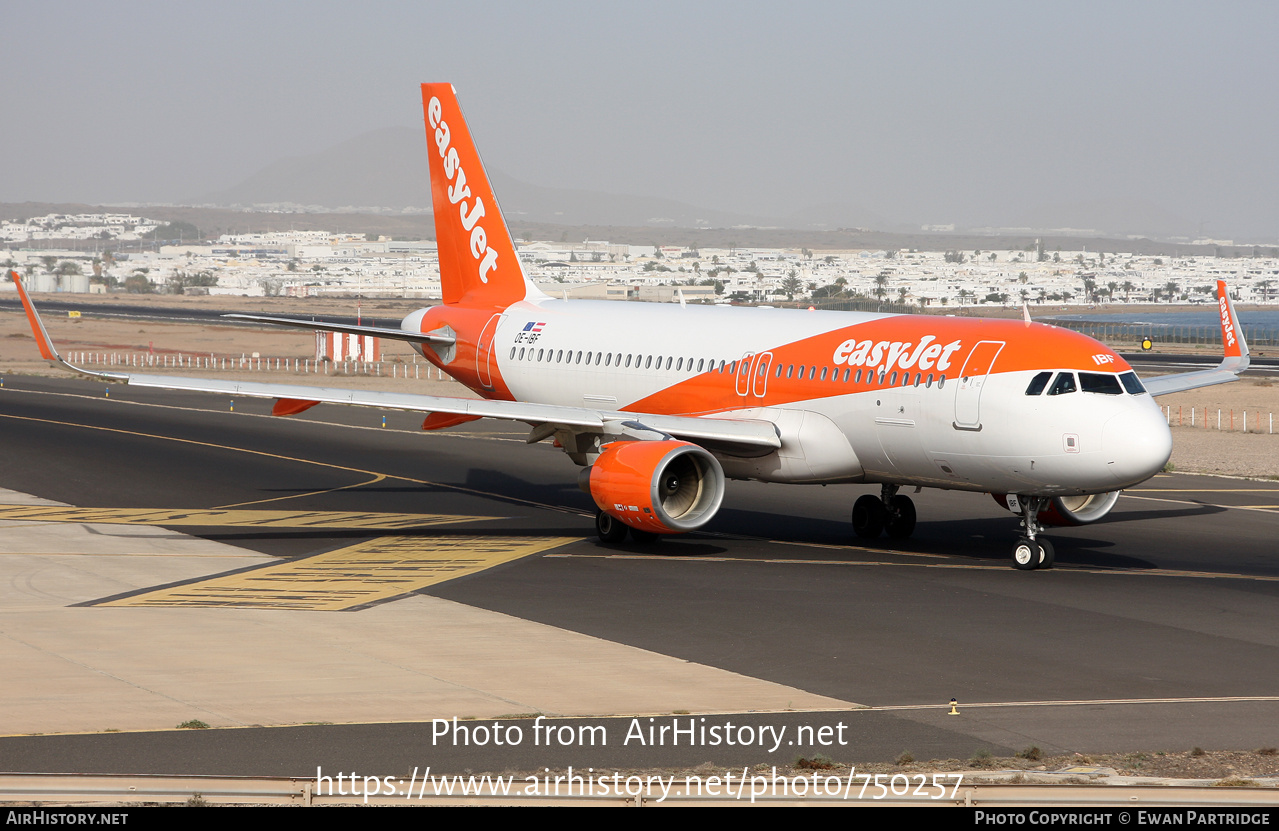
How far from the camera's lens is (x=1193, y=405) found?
71.1 m

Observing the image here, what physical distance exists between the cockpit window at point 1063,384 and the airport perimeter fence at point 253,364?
61.5 metres

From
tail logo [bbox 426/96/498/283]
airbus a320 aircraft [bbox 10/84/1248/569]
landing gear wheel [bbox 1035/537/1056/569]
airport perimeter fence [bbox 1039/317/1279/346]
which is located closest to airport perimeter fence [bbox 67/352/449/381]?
tail logo [bbox 426/96/498/283]

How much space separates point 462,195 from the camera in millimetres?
41344

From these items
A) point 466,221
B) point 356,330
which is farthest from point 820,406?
point 466,221

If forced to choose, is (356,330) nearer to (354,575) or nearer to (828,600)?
(354,575)

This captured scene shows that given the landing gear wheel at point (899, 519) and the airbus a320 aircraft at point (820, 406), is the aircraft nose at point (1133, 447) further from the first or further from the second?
the landing gear wheel at point (899, 519)

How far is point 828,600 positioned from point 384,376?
64.6 metres

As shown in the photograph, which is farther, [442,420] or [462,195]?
[462,195]

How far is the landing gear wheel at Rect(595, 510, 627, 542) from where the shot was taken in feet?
103

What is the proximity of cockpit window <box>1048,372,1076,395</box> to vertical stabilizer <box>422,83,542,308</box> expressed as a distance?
17886mm

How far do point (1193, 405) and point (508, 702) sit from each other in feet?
203

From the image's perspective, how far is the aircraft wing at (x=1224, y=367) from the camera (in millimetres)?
34062

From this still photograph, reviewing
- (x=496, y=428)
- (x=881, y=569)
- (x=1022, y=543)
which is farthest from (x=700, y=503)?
(x=496, y=428)

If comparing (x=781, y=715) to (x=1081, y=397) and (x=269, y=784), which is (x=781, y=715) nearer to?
(x=269, y=784)
